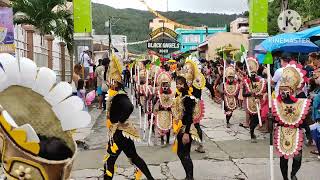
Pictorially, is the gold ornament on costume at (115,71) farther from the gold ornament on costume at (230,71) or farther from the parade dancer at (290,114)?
the gold ornament on costume at (230,71)

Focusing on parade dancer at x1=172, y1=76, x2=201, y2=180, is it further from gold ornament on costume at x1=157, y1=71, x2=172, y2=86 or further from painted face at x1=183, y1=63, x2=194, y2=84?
gold ornament on costume at x1=157, y1=71, x2=172, y2=86

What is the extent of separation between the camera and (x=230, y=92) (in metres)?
11.8

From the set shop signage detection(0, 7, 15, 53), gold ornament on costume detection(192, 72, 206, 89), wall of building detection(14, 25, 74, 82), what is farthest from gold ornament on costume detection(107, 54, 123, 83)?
wall of building detection(14, 25, 74, 82)

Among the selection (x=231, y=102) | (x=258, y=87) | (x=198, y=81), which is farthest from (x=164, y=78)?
(x=231, y=102)

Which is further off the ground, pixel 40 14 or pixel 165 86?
pixel 40 14

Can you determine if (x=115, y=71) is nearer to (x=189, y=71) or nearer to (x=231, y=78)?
(x=189, y=71)

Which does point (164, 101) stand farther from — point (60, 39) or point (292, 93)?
point (60, 39)

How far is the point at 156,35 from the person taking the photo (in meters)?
32.7

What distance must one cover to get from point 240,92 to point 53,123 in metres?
10.0

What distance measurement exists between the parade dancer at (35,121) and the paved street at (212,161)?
4.58 m

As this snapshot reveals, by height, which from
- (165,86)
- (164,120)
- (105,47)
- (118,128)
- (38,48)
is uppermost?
(105,47)

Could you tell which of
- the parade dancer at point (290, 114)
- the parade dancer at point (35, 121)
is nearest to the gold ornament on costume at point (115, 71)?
the parade dancer at point (290, 114)

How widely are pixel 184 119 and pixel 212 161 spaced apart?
197 cm

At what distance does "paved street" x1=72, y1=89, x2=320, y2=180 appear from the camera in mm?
7065
